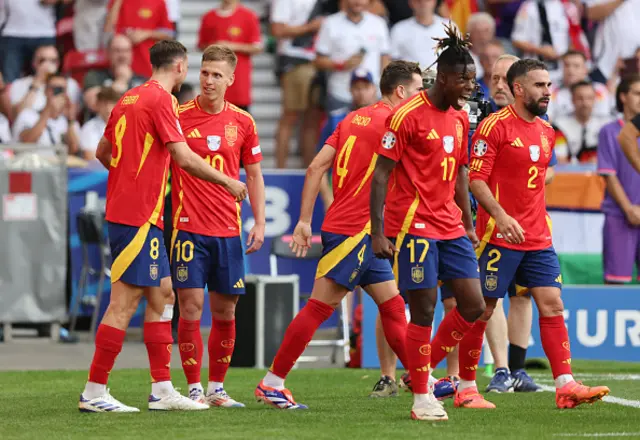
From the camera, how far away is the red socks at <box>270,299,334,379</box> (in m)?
9.73

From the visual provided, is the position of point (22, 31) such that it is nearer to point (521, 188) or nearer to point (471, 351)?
point (521, 188)

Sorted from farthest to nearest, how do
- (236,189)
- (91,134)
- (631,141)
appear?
(91,134) → (631,141) → (236,189)

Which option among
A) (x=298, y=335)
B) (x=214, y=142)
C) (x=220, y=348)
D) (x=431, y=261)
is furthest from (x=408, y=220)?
(x=220, y=348)

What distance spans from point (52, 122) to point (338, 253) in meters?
8.43

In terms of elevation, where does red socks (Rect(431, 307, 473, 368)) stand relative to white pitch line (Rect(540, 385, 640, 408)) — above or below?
above

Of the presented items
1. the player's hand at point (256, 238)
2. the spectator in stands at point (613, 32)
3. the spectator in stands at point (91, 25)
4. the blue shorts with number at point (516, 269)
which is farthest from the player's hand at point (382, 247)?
the spectator in stands at point (613, 32)

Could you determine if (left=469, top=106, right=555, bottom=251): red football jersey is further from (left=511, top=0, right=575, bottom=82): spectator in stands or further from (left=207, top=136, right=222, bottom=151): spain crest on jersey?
(left=511, top=0, right=575, bottom=82): spectator in stands

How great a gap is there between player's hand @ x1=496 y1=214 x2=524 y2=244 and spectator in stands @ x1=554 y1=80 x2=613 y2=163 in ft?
25.6

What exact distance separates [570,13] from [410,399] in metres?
10.2

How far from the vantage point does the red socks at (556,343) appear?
9.70 meters

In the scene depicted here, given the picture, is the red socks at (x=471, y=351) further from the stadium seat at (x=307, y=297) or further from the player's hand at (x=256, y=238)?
the stadium seat at (x=307, y=297)

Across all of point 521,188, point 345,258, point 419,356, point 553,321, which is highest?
point 521,188

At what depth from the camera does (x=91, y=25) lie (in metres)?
18.6

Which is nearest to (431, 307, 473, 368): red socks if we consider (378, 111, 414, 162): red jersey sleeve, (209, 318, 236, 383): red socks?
(378, 111, 414, 162): red jersey sleeve
